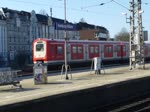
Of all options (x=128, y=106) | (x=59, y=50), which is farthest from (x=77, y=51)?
(x=128, y=106)

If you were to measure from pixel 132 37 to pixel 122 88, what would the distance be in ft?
58.5

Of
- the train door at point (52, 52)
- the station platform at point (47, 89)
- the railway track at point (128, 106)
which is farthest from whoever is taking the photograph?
the train door at point (52, 52)

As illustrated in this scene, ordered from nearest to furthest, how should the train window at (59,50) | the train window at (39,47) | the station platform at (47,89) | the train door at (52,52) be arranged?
the station platform at (47,89), the train door at (52,52), the train window at (39,47), the train window at (59,50)

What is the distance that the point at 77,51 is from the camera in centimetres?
4181

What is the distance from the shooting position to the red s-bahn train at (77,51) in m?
38.1

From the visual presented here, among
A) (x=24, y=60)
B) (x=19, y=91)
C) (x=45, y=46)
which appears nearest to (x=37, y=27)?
(x=24, y=60)

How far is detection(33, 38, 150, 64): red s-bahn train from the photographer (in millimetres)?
38094

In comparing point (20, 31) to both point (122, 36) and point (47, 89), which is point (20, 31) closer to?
point (122, 36)

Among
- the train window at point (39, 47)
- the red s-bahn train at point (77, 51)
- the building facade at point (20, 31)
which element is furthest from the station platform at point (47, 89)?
the building facade at point (20, 31)

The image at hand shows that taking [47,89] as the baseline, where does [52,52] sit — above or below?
above

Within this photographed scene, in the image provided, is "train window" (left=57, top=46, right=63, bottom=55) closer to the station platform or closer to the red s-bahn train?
the red s-bahn train

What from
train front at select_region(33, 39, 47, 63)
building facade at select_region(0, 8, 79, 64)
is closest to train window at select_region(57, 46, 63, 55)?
train front at select_region(33, 39, 47, 63)

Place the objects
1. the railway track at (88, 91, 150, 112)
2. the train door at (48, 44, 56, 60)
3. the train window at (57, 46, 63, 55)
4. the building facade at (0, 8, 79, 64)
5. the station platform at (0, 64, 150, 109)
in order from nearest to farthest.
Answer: the station platform at (0, 64, 150, 109), the railway track at (88, 91, 150, 112), the train door at (48, 44, 56, 60), the train window at (57, 46, 63, 55), the building facade at (0, 8, 79, 64)

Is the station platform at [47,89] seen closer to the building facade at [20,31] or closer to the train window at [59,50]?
the train window at [59,50]
